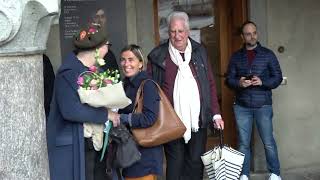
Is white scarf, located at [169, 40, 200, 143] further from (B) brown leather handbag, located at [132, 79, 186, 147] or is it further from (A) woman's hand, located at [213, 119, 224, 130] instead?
(B) brown leather handbag, located at [132, 79, 186, 147]

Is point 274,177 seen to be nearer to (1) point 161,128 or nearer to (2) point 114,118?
(1) point 161,128

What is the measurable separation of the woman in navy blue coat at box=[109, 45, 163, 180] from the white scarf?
500mm

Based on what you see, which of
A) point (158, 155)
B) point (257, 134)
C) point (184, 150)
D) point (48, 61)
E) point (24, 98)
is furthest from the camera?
point (257, 134)

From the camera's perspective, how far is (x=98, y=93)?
377cm

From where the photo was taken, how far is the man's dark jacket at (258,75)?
19.5 ft

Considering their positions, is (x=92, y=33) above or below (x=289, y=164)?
above

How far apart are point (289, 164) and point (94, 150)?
359 cm

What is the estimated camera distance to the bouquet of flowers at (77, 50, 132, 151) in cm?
375

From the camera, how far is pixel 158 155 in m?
4.50

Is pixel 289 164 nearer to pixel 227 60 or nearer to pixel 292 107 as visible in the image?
pixel 292 107

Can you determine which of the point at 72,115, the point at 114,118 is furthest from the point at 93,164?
the point at 72,115

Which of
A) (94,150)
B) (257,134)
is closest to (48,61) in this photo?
(94,150)

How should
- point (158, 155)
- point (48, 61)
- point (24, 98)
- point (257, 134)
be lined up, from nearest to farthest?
point (24, 98), point (158, 155), point (48, 61), point (257, 134)

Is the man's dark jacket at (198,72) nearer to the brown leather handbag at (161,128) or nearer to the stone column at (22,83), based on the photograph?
the brown leather handbag at (161,128)
